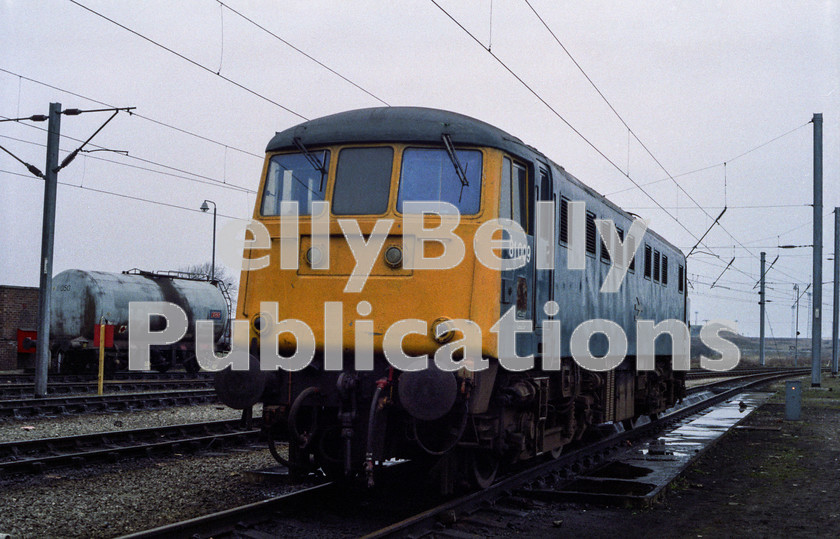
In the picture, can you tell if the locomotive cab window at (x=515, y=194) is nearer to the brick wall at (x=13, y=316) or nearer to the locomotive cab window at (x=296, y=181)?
the locomotive cab window at (x=296, y=181)

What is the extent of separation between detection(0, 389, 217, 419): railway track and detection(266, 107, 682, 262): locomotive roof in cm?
1029

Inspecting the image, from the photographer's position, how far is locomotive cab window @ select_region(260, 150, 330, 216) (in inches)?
342

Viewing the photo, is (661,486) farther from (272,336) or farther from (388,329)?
(272,336)

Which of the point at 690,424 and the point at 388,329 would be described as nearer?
the point at 388,329

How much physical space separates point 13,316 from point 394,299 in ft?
89.4

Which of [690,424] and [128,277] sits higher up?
[128,277]

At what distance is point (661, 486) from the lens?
9641mm

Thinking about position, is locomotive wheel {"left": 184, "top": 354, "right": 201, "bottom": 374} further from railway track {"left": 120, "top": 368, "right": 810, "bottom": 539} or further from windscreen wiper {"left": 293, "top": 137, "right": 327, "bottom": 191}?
windscreen wiper {"left": 293, "top": 137, "right": 327, "bottom": 191}

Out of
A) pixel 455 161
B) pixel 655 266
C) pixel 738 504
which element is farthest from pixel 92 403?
pixel 738 504

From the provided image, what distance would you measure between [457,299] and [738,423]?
12095 millimetres

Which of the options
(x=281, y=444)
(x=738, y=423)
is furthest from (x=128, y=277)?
(x=738, y=423)

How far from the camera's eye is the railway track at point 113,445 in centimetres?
1070

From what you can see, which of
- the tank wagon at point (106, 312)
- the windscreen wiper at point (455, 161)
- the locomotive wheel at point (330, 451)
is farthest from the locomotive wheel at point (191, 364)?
the windscreen wiper at point (455, 161)

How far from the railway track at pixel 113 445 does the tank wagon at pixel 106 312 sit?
14562mm
